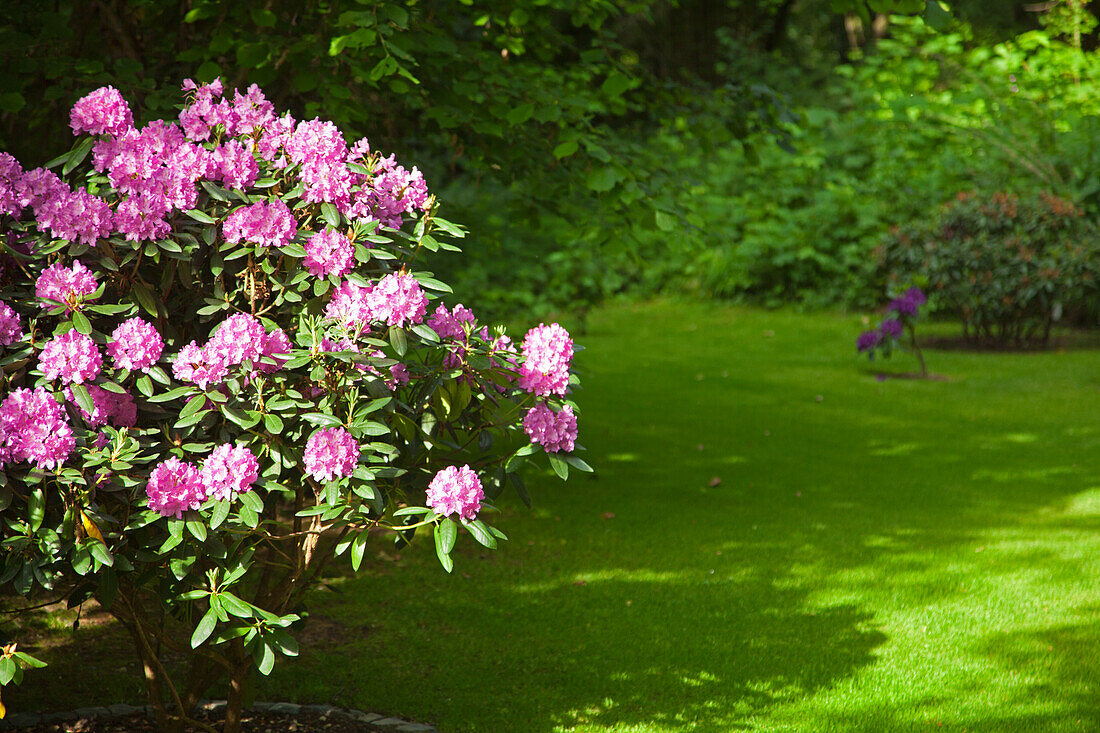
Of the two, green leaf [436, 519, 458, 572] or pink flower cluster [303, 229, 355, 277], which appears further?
pink flower cluster [303, 229, 355, 277]

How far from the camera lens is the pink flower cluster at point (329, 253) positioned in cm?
267

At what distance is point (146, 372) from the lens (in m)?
2.56

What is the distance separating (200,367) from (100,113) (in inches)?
30.9

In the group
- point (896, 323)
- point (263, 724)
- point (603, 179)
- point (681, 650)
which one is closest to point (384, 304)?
point (263, 724)

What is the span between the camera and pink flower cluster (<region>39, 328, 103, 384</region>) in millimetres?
2506

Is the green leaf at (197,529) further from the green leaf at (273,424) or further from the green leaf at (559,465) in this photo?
the green leaf at (559,465)

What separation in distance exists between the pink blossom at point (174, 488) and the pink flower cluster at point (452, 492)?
1.86ft

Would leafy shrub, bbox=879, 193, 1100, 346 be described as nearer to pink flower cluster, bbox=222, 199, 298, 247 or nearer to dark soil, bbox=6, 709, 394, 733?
dark soil, bbox=6, 709, 394, 733

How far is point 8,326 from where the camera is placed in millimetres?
2570

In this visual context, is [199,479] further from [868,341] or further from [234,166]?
[868,341]

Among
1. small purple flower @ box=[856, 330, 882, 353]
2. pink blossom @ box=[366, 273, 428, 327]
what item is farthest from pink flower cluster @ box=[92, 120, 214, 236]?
small purple flower @ box=[856, 330, 882, 353]

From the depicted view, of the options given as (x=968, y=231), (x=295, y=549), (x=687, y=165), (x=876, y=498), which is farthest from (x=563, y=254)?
(x=295, y=549)

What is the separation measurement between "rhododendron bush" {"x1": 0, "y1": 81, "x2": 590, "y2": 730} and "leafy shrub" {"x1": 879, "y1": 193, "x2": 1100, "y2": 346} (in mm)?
9545

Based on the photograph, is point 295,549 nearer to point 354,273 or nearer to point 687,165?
point 354,273
